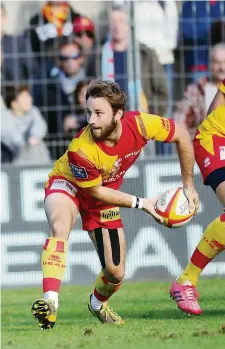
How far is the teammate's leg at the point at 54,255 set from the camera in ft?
25.1

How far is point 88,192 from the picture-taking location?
8117 mm

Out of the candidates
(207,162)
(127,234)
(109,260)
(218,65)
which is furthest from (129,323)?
(218,65)

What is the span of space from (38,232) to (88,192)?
466 cm

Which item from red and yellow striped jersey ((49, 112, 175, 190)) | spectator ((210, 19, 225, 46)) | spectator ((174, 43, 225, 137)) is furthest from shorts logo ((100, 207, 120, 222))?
spectator ((210, 19, 225, 46))

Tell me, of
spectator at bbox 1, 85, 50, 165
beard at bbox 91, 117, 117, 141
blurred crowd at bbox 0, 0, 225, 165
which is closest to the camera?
beard at bbox 91, 117, 117, 141

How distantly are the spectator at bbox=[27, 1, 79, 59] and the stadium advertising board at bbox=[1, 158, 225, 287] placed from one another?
6.68 ft

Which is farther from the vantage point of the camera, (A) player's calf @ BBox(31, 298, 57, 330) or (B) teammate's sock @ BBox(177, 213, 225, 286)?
(B) teammate's sock @ BBox(177, 213, 225, 286)

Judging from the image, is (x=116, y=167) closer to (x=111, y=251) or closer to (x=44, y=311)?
(x=111, y=251)

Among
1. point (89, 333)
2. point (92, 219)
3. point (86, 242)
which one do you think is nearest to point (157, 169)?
point (86, 242)

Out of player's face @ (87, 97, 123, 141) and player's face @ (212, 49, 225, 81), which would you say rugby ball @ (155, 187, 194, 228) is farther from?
player's face @ (212, 49, 225, 81)

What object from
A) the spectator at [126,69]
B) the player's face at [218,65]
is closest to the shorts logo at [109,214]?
the spectator at [126,69]

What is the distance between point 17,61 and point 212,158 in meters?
5.58

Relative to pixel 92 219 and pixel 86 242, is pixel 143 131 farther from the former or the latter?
pixel 86 242

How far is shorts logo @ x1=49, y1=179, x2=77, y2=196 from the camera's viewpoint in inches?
333
